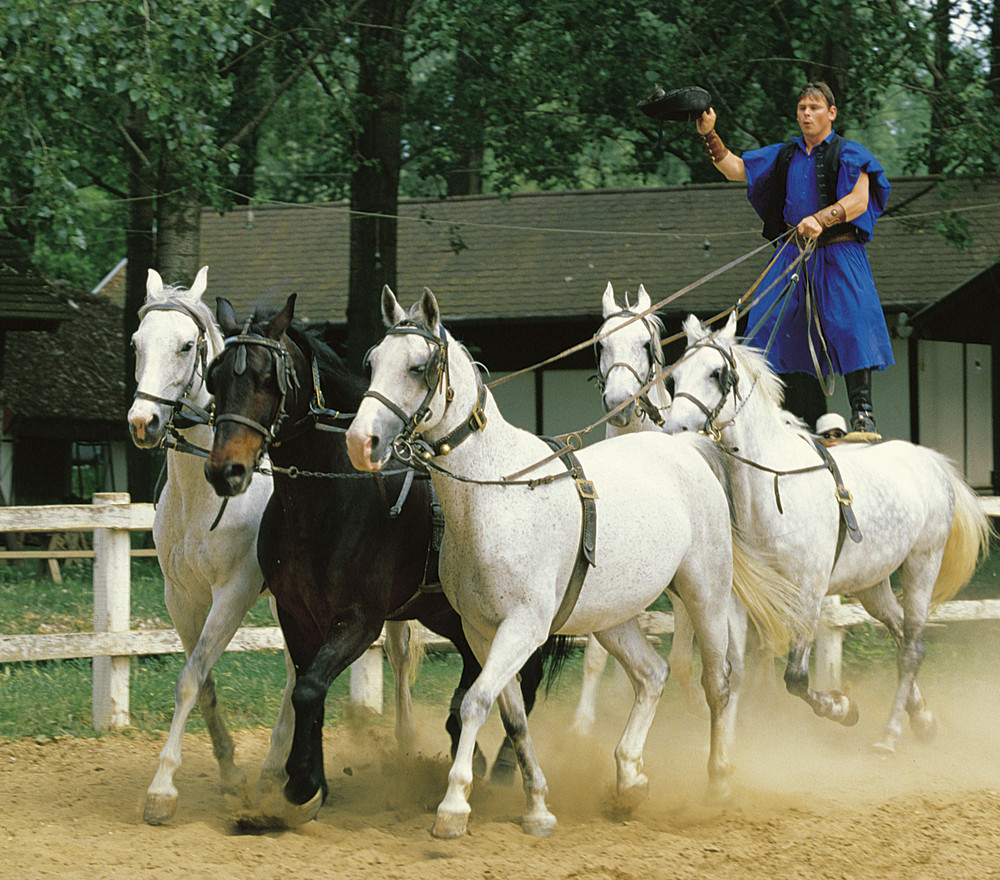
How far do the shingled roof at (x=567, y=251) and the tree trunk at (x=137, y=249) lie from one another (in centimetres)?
308

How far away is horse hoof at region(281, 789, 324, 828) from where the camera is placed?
4941 millimetres

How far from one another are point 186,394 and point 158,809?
181 centimetres

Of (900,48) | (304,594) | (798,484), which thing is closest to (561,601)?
(304,594)

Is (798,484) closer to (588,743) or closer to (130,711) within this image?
(588,743)

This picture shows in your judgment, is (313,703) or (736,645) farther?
(736,645)

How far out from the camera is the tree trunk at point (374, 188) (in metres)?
14.1

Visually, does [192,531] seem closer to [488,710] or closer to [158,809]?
[158,809]

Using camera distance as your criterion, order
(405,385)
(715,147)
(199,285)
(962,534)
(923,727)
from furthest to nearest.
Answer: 1. (962,534)
2. (923,727)
3. (715,147)
4. (199,285)
5. (405,385)

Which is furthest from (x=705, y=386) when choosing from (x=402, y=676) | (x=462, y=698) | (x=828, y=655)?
(x=828, y=655)

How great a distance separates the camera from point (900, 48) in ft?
43.1

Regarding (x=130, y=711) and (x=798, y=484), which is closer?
(x=798, y=484)

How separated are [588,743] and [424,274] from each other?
15.0m

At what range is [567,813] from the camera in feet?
17.9

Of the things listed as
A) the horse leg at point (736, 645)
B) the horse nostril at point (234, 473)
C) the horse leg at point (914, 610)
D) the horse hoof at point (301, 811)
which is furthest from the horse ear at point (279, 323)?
the horse leg at point (914, 610)
